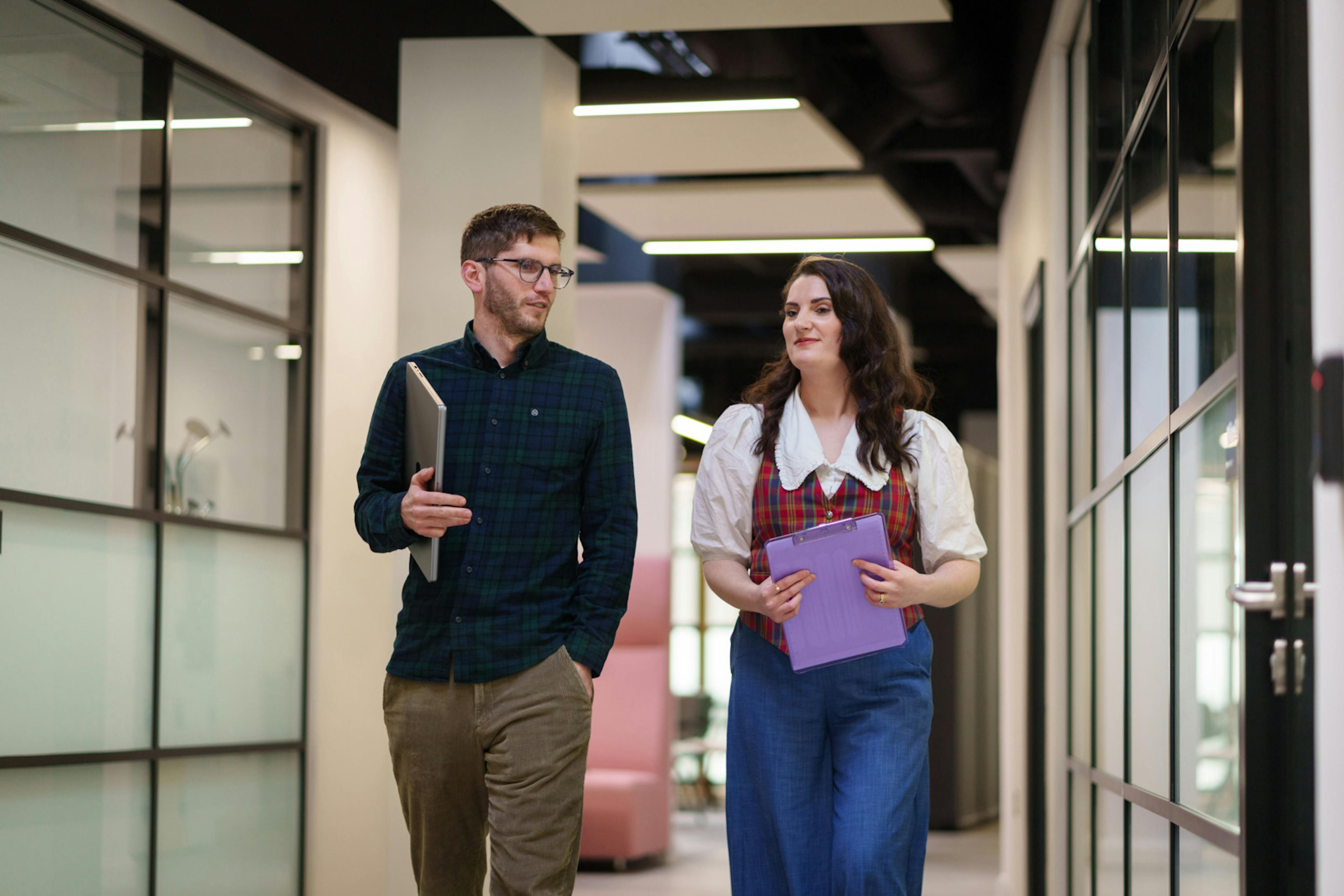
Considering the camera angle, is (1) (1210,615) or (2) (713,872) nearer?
(1) (1210,615)

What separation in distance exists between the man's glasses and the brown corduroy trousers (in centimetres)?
71

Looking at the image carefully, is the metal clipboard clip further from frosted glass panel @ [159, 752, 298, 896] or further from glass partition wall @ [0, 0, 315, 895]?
frosted glass panel @ [159, 752, 298, 896]

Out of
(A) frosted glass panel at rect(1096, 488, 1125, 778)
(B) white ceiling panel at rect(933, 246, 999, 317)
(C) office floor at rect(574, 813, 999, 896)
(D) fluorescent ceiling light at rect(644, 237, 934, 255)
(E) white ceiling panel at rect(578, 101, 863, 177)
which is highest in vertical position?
(E) white ceiling panel at rect(578, 101, 863, 177)

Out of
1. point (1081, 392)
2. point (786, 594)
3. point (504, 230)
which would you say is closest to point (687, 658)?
point (1081, 392)

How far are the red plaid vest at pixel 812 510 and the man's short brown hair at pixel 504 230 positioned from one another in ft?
2.01

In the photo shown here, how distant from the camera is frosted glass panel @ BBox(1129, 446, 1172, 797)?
2.79 m

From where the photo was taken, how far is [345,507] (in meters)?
5.86

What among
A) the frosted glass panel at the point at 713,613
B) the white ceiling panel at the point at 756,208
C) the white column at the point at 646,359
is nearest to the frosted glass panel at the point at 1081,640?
the white ceiling panel at the point at 756,208

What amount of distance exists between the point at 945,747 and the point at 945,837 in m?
0.69

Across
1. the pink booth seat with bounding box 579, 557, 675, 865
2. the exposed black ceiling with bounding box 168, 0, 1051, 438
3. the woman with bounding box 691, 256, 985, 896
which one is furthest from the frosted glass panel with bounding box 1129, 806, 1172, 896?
the pink booth seat with bounding box 579, 557, 675, 865

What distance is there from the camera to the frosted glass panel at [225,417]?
504cm

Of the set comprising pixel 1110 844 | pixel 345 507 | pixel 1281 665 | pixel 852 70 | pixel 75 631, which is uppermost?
pixel 852 70

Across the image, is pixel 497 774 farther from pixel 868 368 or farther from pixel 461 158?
pixel 461 158

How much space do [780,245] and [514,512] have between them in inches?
227
